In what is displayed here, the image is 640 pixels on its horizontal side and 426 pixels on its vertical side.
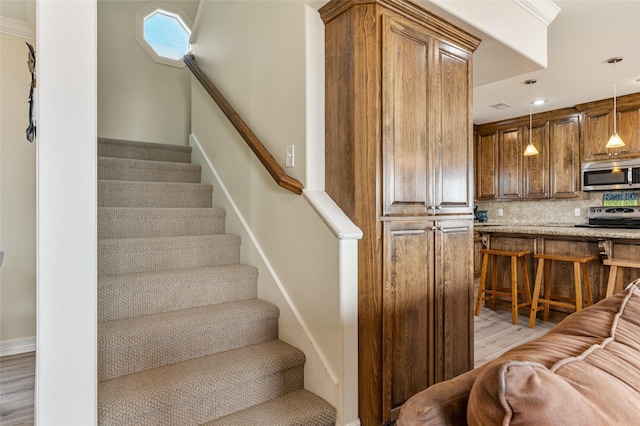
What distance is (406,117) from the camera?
193 centimetres

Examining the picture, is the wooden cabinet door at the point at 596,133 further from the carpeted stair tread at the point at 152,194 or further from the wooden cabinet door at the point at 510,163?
the carpeted stair tread at the point at 152,194

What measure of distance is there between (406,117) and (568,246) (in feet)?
9.36

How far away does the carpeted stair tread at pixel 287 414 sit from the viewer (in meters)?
1.64

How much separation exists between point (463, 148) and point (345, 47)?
0.98 meters

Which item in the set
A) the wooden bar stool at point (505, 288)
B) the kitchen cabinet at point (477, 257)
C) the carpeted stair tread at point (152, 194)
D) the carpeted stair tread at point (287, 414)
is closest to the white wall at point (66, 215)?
the carpeted stair tread at point (287, 414)

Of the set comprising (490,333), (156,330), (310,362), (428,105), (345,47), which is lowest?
(490,333)

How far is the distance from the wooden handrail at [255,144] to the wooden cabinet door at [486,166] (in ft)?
15.7

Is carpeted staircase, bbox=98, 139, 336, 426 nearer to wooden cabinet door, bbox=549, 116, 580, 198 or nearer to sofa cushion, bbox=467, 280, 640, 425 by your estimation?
sofa cushion, bbox=467, 280, 640, 425

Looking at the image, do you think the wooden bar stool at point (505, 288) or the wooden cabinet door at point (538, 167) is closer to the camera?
the wooden bar stool at point (505, 288)

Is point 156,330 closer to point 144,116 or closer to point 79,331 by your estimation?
point 79,331

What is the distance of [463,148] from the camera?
2.29 metres

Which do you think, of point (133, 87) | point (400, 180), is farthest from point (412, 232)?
point (133, 87)

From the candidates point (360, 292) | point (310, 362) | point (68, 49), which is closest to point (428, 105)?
point (360, 292)

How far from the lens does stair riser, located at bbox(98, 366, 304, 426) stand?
1.48 metres
